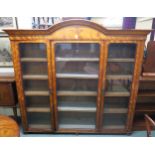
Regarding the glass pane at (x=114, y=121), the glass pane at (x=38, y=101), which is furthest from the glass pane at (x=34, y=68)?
the glass pane at (x=114, y=121)

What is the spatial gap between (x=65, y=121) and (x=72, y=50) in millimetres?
1048

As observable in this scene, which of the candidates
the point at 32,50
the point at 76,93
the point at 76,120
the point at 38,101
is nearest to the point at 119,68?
the point at 76,93

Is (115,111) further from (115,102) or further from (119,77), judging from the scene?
(119,77)

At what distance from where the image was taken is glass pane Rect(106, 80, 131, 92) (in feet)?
6.91

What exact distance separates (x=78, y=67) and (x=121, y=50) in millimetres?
572

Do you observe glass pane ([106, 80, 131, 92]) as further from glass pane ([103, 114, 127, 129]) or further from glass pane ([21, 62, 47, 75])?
glass pane ([21, 62, 47, 75])

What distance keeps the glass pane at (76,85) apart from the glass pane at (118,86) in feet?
0.60

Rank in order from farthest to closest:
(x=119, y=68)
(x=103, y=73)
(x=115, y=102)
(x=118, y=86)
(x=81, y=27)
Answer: (x=115, y=102), (x=118, y=86), (x=119, y=68), (x=103, y=73), (x=81, y=27)

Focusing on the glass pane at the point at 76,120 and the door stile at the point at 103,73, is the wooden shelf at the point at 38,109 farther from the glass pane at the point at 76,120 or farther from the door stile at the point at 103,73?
the door stile at the point at 103,73

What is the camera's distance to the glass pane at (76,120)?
232 cm

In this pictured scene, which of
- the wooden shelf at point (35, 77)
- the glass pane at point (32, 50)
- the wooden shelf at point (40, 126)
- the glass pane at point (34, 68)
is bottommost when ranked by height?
the wooden shelf at point (40, 126)

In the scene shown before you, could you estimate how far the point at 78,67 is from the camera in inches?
83.0

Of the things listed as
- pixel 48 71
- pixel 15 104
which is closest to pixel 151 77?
pixel 48 71
